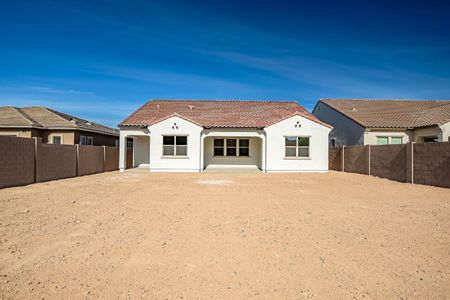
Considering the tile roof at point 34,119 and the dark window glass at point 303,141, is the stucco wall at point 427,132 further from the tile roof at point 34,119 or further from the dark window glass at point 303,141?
the tile roof at point 34,119

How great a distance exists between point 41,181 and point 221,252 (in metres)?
12.1

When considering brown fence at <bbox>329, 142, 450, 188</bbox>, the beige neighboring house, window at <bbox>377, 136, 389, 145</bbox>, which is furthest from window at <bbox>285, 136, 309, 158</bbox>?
the beige neighboring house

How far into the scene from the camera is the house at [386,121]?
21.0 meters

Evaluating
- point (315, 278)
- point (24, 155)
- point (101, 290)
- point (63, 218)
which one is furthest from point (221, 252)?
point (24, 155)

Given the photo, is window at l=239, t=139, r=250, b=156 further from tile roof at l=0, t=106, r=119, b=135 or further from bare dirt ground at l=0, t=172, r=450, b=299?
bare dirt ground at l=0, t=172, r=450, b=299

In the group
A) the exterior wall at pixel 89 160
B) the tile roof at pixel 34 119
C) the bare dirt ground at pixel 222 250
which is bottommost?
the bare dirt ground at pixel 222 250

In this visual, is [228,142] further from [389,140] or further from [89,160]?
[389,140]

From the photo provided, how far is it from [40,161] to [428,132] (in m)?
24.1

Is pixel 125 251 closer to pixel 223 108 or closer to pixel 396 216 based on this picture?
pixel 396 216

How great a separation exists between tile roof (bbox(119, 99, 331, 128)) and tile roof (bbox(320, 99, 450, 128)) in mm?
4547

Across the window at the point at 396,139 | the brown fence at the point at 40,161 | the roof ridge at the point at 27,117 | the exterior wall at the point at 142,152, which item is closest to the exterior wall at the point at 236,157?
the exterior wall at the point at 142,152

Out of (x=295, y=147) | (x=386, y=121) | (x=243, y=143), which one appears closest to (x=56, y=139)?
(x=243, y=143)

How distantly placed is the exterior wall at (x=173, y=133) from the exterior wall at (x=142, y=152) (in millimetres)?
3015

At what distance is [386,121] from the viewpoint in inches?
922
